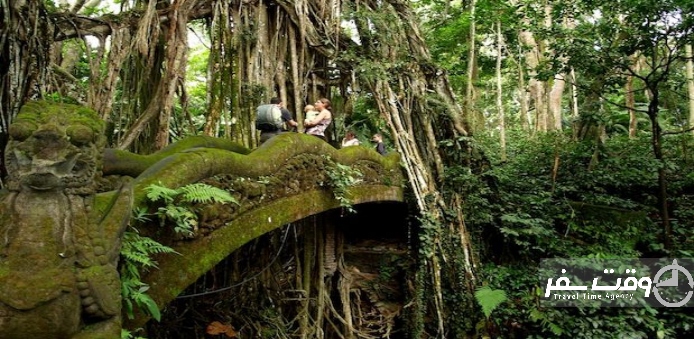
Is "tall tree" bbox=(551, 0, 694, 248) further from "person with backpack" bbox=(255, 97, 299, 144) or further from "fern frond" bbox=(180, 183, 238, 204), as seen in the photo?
"fern frond" bbox=(180, 183, 238, 204)

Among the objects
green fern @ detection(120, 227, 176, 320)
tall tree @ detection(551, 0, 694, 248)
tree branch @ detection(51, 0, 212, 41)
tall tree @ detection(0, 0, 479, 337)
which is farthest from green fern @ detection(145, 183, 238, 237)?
tall tree @ detection(551, 0, 694, 248)

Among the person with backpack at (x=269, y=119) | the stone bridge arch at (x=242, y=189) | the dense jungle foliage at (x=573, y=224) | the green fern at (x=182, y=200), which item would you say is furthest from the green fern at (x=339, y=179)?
the dense jungle foliage at (x=573, y=224)

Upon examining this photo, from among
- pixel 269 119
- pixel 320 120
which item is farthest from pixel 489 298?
pixel 269 119

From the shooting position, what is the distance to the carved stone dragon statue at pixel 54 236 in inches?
68.6

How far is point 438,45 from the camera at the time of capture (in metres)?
9.78

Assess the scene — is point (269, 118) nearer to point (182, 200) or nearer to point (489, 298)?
point (182, 200)

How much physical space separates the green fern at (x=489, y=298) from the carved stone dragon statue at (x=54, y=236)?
482cm

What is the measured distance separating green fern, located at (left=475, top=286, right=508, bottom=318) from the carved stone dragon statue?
15.8 ft

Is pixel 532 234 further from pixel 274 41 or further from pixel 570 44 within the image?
pixel 274 41

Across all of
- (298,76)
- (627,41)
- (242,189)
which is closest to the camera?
(242,189)

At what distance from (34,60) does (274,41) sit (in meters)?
2.96

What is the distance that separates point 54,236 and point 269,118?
283cm

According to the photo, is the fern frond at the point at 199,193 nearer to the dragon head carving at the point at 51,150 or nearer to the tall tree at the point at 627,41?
the dragon head carving at the point at 51,150

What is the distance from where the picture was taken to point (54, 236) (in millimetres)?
1821
